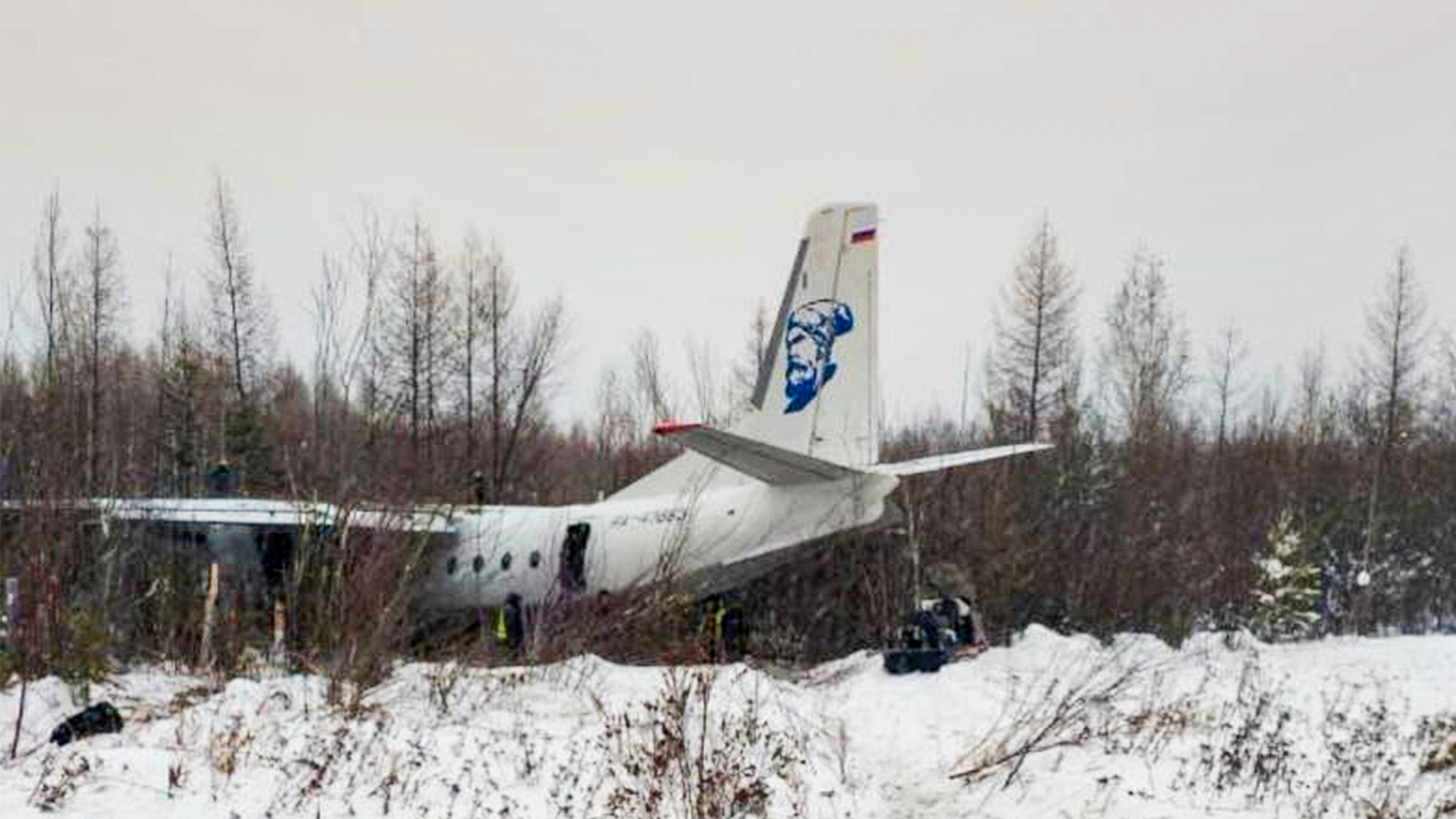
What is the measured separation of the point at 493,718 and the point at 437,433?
14973 millimetres

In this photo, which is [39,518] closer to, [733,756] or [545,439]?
[733,756]

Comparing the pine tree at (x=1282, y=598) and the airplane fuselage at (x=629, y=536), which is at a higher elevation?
the airplane fuselage at (x=629, y=536)

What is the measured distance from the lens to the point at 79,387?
1556cm

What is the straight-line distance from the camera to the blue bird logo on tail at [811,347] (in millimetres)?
14109

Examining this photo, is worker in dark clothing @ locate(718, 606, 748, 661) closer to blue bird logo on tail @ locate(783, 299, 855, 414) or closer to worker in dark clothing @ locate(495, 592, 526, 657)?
worker in dark clothing @ locate(495, 592, 526, 657)

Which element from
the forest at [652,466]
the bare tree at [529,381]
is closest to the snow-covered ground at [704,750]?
the forest at [652,466]

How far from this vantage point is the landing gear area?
12383 mm

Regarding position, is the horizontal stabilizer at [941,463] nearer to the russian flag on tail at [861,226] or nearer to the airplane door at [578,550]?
the russian flag on tail at [861,226]

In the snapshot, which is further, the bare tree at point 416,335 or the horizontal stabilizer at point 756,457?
the bare tree at point 416,335

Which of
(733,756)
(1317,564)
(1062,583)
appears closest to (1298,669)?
(1062,583)

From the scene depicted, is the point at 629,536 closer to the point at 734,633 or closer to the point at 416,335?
the point at 734,633

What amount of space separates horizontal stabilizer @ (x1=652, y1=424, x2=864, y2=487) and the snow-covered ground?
Result: 1.97 m

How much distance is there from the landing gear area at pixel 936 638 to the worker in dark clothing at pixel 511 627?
12.7 ft

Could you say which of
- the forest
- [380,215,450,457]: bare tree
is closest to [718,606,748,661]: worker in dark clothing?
the forest
